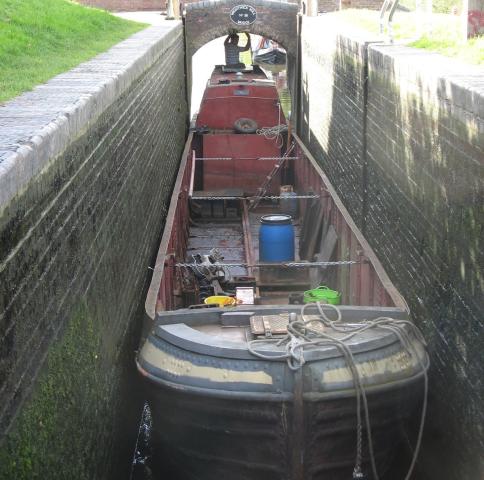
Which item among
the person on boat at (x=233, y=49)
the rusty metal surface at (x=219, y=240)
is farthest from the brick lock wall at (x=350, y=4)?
the rusty metal surface at (x=219, y=240)

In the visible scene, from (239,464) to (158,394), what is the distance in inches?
28.8

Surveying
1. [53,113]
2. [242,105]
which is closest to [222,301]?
[53,113]

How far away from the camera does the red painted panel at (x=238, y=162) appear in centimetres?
1602

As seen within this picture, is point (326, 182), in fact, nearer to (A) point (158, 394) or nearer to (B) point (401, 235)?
(B) point (401, 235)

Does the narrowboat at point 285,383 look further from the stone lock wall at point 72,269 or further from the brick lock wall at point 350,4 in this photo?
the brick lock wall at point 350,4

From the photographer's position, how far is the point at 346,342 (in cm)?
569

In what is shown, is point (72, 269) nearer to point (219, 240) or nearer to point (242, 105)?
point (219, 240)

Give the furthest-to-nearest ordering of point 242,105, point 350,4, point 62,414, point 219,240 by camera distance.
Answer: point 350,4
point 242,105
point 219,240
point 62,414

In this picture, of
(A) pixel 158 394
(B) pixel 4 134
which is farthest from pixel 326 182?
(B) pixel 4 134

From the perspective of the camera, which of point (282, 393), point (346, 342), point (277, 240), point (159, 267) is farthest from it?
point (277, 240)

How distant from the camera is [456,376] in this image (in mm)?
6262

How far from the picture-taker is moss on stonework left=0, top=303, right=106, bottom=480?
373 cm

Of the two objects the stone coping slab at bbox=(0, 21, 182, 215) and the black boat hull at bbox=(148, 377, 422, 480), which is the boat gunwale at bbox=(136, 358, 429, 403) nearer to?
the black boat hull at bbox=(148, 377, 422, 480)

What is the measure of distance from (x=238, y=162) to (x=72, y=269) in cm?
1112
